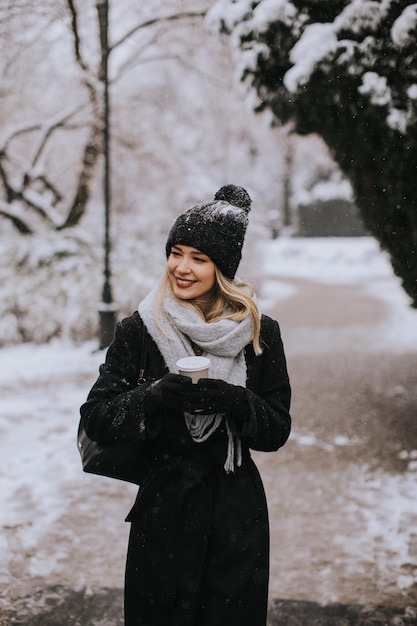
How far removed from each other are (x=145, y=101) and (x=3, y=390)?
9.23m

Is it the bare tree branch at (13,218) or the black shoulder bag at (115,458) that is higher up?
the bare tree branch at (13,218)

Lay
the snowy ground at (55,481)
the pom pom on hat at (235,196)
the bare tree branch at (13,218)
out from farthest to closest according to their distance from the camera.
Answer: the bare tree branch at (13,218) < the snowy ground at (55,481) < the pom pom on hat at (235,196)

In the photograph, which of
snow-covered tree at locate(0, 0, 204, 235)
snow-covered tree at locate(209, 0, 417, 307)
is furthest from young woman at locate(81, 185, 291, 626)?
snow-covered tree at locate(0, 0, 204, 235)

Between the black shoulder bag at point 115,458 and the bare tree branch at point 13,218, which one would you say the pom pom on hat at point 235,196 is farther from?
the bare tree branch at point 13,218

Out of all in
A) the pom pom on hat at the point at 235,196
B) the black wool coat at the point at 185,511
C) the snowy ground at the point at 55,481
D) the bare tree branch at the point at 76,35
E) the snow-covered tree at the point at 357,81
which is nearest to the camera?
the black wool coat at the point at 185,511

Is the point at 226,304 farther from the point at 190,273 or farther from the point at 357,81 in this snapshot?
the point at 357,81

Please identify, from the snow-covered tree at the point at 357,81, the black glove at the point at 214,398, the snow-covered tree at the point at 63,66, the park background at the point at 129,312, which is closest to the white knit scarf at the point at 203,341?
the black glove at the point at 214,398

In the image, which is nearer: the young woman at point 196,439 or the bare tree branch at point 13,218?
the young woman at point 196,439

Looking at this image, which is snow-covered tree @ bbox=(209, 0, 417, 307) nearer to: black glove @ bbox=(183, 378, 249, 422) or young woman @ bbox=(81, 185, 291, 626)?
young woman @ bbox=(81, 185, 291, 626)

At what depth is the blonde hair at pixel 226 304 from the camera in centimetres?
219

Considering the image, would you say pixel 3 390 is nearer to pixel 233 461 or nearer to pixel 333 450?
pixel 333 450

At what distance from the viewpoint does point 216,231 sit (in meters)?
2.20

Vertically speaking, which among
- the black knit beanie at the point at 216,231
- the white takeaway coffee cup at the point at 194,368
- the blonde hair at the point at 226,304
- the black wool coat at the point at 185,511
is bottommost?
the black wool coat at the point at 185,511

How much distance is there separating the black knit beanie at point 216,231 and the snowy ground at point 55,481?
7.33ft
